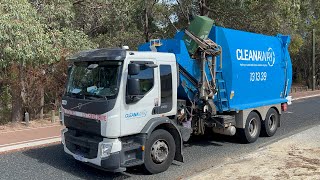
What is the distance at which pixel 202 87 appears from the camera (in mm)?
8188

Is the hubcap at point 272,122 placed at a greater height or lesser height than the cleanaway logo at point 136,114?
lesser

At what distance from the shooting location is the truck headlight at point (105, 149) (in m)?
6.00

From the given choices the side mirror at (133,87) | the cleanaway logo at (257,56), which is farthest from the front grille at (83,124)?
the cleanaway logo at (257,56)

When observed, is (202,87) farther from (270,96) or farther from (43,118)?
(43,118)

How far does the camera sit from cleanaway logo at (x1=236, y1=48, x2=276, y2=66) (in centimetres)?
906

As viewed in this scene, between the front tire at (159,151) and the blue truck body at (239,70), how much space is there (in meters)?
1.54

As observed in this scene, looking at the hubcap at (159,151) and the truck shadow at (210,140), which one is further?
the truck shadow at (210,140)

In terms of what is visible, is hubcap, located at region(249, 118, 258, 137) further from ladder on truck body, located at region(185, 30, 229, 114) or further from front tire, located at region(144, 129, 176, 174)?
front tire, located at region(144, 129, 176, 174)

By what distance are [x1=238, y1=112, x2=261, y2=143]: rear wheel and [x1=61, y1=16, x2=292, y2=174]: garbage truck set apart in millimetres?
27

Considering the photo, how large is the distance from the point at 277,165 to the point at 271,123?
13.7 ft

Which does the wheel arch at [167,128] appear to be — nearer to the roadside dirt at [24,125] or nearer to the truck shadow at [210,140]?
the truck shadow at [210,140]

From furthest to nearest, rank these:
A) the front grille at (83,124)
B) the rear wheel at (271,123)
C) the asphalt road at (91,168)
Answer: the rear wheel at (271,123)
the asphalt road at (91,168)
the front grille at (83,124)

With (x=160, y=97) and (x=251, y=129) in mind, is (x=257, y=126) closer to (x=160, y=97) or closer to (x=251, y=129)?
(x=251, y=129)

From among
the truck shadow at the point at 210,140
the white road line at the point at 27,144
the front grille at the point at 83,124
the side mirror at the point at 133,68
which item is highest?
the side mirror at the point at 133,68
